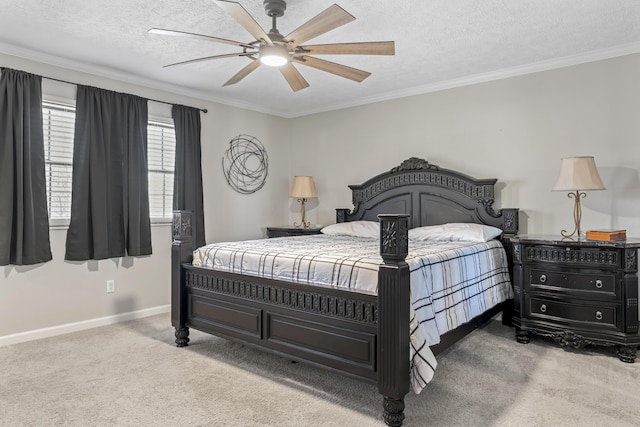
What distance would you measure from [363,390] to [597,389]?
1406mm

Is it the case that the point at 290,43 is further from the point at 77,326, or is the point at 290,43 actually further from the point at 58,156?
the point at 77,326

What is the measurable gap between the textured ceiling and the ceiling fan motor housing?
84 mm

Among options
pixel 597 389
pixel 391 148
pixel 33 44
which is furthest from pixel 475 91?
pixel 33 44

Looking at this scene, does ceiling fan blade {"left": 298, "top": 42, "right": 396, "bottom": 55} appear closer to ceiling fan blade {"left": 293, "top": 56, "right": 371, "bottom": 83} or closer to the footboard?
ceiling fan blade {"left": 293, "top": 56, "right": 371, "bottom": 83}

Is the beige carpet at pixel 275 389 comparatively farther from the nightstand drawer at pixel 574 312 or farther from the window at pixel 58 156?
the window at pixel 58 156

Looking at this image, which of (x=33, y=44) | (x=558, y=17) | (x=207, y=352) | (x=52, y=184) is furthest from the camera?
(x=52, y=184)

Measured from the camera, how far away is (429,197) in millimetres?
4430

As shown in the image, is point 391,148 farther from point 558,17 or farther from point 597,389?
point 597,389

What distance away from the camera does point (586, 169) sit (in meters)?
3.25

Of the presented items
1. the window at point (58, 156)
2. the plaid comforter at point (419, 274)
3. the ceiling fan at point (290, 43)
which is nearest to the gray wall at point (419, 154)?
the window at point (58, 156)

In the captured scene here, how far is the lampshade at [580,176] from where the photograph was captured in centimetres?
322

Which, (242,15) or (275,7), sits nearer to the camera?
(242,15)

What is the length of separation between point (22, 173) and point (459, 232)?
12.4 feet

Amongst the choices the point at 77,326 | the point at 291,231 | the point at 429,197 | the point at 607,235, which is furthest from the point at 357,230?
the point at 77,326
